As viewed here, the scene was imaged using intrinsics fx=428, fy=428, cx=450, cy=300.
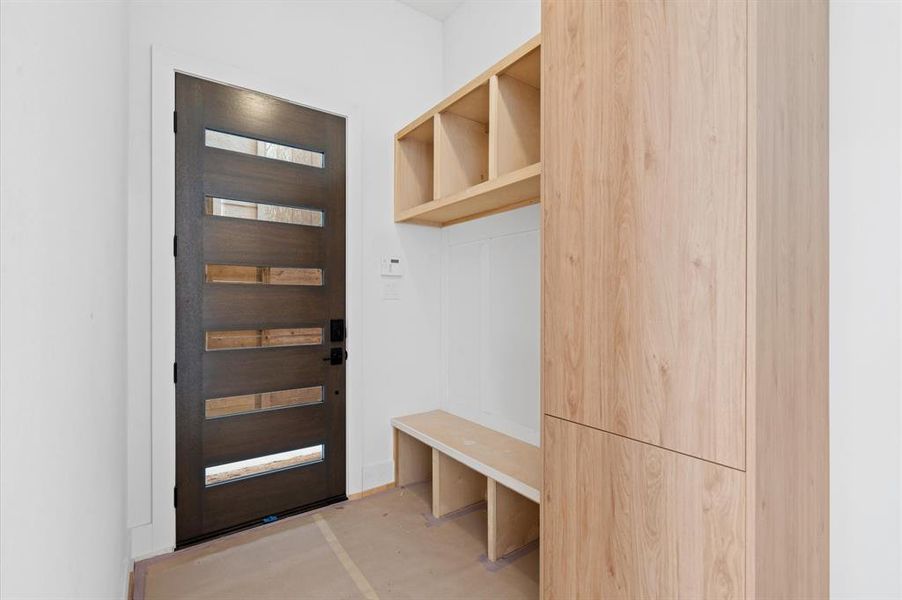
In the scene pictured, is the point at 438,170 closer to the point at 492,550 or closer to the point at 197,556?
the point at 492,550

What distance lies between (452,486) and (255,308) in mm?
1515

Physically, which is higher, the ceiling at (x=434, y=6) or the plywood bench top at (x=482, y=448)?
the ceiling at (x=434, y=6)

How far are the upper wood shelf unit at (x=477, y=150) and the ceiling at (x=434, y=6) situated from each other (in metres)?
0.95

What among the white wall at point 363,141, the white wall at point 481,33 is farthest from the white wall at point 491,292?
the white wall at point 363,141

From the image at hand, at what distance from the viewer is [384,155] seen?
9.42 ft

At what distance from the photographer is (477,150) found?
2.63 m

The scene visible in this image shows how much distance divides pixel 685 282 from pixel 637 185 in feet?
1.06

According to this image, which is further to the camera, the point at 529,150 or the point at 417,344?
the point at 417,344

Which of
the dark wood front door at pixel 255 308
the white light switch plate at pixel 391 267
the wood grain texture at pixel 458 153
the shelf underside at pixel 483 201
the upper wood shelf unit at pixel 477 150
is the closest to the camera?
the shelf underside at pixel 483 201

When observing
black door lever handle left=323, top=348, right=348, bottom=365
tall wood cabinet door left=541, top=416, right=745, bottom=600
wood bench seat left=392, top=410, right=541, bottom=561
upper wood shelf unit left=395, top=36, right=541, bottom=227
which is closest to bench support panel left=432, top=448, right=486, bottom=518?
wood bench seat left=392, top=410, right=541, bottom=561

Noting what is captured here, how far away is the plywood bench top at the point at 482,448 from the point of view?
6.39 feet

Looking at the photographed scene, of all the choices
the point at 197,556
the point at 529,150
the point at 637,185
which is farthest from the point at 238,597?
the point at 529,150

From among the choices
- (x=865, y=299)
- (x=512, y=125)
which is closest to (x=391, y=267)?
(x=512, y=125)

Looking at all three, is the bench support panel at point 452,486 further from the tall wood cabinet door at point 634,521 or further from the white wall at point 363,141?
the tall wood cabinet door at point 634,521
